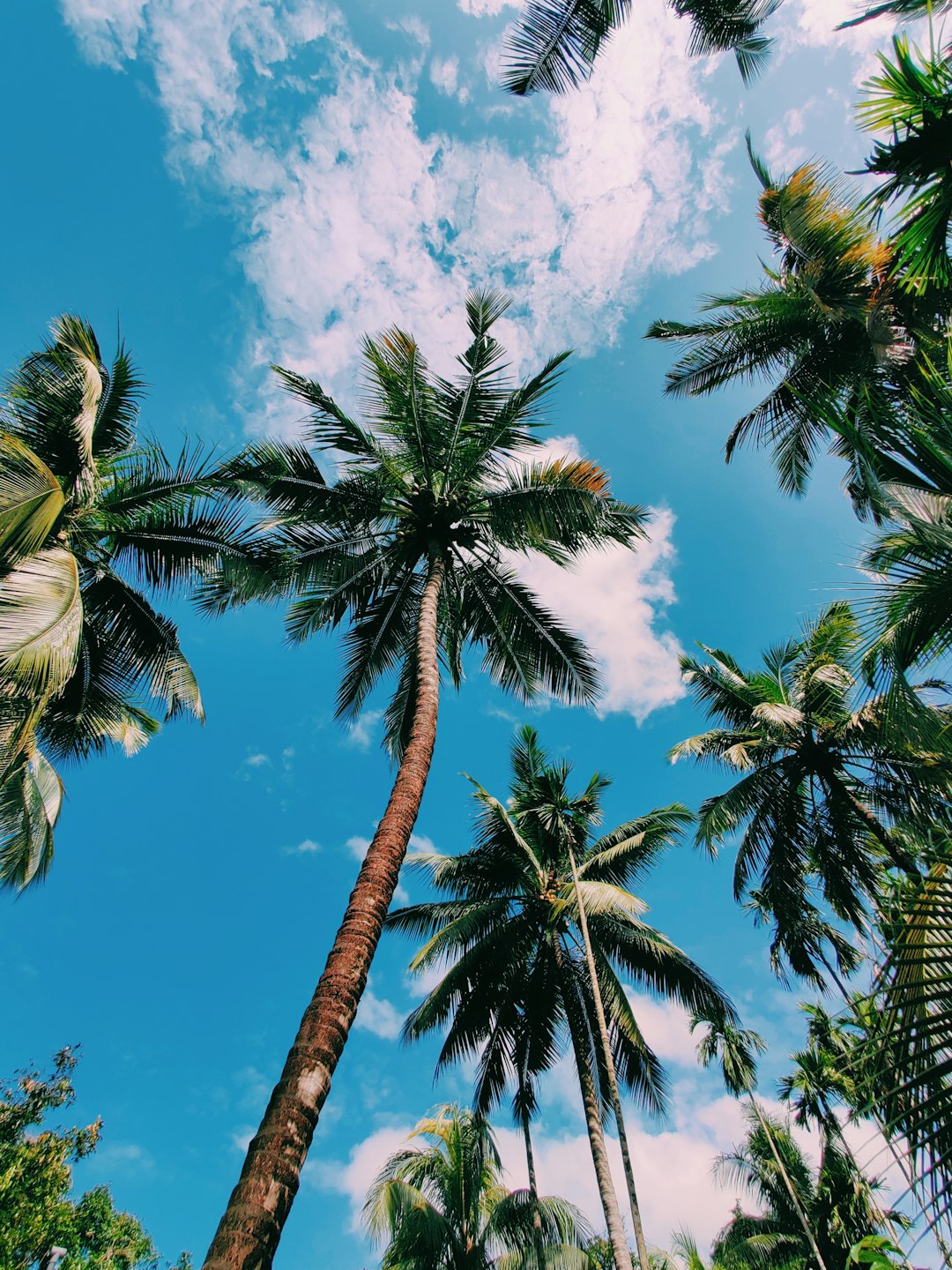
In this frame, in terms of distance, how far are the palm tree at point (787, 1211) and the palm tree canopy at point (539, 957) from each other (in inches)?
402

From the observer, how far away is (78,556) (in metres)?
9.80

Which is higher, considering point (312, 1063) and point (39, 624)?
point (39, 624)

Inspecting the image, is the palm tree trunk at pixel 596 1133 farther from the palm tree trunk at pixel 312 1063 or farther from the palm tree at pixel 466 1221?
the palm tree trunk at pixel 312 1063

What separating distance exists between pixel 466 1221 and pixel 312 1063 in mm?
13264

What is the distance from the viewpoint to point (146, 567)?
10297mm

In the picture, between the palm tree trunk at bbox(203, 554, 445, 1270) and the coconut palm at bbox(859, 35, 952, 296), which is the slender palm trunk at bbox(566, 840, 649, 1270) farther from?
the coconut palm at bbox(859, 35, 952, 296)

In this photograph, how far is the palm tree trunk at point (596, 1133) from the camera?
978 centimetres

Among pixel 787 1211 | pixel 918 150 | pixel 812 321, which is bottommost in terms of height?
pixel 787 1211

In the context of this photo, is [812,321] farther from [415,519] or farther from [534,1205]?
[534,1205]

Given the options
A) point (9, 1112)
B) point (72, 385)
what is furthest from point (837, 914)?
point (9, 1112)

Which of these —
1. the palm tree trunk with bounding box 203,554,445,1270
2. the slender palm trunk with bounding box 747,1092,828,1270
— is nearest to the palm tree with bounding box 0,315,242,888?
the palm tree trunk with bounding box 203,554,445,1270

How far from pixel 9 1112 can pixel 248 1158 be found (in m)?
25.0

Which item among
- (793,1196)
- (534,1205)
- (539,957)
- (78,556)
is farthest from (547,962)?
(78,556)

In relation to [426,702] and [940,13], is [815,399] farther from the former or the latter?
[940,13]
